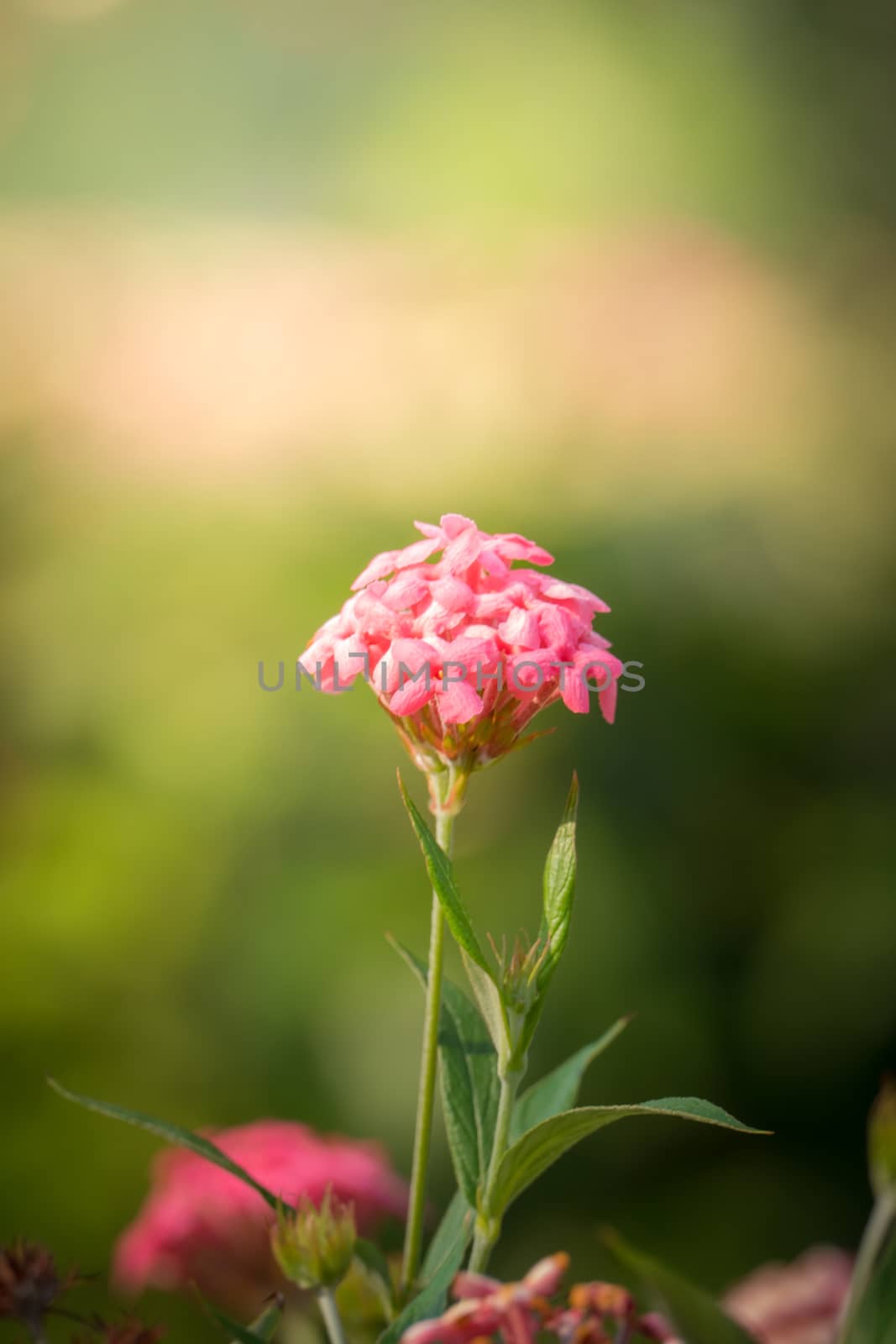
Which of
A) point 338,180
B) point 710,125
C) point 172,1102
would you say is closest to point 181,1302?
point 172,1102

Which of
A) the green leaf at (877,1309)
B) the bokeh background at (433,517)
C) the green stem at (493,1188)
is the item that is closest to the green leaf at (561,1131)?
the green stem at (493,1188)

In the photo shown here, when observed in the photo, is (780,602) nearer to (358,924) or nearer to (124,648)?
(358,924)

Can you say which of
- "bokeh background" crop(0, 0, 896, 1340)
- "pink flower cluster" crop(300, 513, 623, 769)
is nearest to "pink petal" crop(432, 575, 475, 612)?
"pink flower cluster" crop(300, 513, 623, 769)

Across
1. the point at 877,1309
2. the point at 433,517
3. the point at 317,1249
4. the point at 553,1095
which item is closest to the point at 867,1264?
the point at 877,1309

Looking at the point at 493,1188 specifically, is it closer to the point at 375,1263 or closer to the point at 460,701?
the point at 375,1263

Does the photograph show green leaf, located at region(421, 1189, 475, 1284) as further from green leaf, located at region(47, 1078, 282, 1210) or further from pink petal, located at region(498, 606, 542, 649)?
pink petal, located at region(498, 606, 542, 649)

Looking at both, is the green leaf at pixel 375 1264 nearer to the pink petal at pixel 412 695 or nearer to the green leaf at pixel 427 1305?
the green leaf at pixel 427 1305
